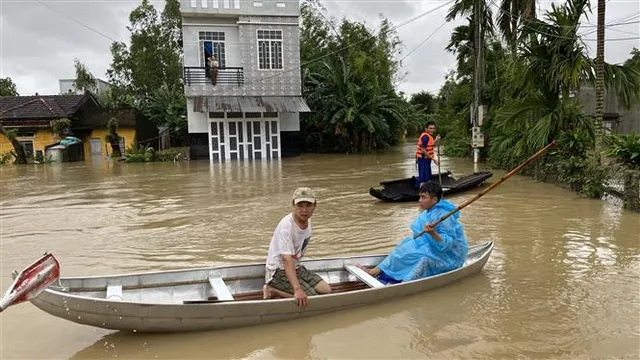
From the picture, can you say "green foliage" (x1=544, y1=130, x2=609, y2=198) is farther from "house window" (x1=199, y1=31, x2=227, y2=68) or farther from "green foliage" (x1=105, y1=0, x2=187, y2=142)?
"green foliage" (x1=105, y1=0, x2=187, y2=142)

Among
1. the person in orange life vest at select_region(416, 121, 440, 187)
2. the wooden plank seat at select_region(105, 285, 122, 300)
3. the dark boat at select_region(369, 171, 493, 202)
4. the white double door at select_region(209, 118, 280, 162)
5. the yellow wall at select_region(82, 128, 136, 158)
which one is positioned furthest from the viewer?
the yellow wall at select_region(82, 128, 136, 158)

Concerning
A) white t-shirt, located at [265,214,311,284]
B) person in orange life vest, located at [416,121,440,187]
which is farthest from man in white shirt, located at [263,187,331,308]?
person in orange life vest, located at [416,121,440,187]

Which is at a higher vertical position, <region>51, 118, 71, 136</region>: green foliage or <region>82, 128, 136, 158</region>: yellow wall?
<region>51, 118, 71, 136</region>: green foliage

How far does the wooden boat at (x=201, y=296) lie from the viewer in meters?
4.16

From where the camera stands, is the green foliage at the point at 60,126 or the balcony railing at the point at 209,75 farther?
the green foliage at the point at 60,126

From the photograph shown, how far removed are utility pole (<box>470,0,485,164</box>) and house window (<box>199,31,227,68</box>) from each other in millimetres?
12193

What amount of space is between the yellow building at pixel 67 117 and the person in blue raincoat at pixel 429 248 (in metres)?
25.9

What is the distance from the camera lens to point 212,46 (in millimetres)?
24688

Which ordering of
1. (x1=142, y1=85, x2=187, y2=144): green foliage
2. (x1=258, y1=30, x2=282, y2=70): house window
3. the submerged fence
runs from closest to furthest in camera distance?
the submerged fence, (x1=258, y1=30, x2=282, y2=70): house window, (x1=142, y1=85, x2=187, y2=144): green foliage

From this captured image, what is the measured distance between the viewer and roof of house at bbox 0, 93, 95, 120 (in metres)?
27.9

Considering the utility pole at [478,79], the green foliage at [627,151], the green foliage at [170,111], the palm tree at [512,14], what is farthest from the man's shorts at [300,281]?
the green foliage at [170,111]

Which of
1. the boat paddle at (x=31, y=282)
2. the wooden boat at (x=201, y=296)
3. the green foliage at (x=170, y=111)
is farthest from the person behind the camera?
the green foliage at (x=170, y=111)

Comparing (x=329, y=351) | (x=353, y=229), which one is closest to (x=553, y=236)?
(x=353, y=229)

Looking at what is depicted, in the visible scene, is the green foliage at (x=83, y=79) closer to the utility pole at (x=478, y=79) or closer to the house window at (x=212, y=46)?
the house window at (x=212, y=46)
